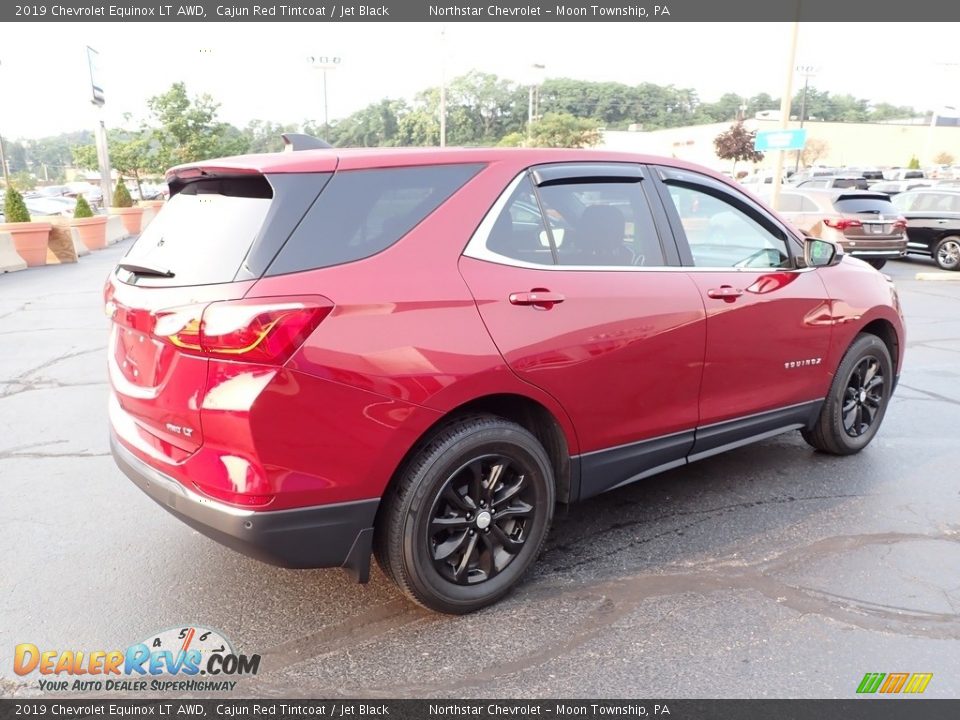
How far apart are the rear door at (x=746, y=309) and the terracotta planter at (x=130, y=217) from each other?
929 inches

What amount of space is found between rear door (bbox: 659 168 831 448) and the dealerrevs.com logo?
2.39 meters

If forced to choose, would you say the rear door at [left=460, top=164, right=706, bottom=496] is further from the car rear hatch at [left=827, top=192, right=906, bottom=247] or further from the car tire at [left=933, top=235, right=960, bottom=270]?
the car tire at [left=933, top=235, right=960, bottom=270]

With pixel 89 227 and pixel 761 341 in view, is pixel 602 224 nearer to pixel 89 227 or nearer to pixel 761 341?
pixel 761 341

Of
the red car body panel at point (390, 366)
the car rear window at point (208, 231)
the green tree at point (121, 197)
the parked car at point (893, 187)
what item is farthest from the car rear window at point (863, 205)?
the green tree at point (121, 197)

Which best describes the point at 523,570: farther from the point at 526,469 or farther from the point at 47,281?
the point at 47,281

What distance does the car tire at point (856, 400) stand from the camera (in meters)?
4.49

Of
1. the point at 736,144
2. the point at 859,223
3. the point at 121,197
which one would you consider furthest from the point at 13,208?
the point at 736,144

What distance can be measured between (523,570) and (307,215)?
1.70 m

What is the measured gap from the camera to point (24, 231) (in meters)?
15.1

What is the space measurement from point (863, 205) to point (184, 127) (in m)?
29.6

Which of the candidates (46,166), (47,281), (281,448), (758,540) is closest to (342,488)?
(281,448)

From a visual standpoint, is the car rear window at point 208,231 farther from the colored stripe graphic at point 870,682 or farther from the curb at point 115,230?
the curb at point 115,230

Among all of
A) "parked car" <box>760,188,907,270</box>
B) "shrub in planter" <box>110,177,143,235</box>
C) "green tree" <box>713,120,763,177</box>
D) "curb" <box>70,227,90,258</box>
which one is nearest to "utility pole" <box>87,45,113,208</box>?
"shrub in planter" <box>110,177,143,235</box>

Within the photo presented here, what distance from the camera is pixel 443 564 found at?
9.41 ft
